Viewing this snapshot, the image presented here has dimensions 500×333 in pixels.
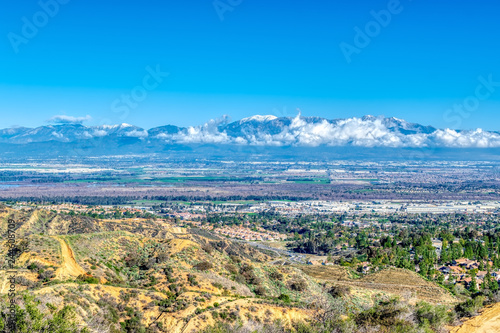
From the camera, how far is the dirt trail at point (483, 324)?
32188 mm

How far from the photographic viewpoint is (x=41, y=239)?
140 feet

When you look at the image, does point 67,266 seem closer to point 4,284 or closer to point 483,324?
point 4,284

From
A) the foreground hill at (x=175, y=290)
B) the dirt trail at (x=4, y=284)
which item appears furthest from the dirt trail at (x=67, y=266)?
the dirt trail at (x=4, y=284)

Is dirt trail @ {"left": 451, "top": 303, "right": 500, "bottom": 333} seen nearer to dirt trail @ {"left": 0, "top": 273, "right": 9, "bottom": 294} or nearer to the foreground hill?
the foreground hill

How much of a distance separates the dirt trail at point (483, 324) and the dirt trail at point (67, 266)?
87.3ft

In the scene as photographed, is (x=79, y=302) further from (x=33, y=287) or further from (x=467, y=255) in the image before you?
(x=467, y=255)

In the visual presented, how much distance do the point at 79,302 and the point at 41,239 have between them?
15247mm

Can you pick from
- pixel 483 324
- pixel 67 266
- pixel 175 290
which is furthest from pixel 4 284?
pixel 483 324

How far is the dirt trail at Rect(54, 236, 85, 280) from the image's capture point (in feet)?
120

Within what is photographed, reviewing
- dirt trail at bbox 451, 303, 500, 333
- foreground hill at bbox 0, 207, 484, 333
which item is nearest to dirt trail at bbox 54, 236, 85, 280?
foreground hill at bbox 0, 207, 484, 333

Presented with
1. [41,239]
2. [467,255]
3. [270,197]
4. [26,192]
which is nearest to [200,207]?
[270,197]

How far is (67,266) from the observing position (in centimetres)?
3812

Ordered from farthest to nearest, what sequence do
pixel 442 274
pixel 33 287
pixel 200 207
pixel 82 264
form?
pixel 200 207, pixel 442 274, pixel 82 264, pixel 33 287

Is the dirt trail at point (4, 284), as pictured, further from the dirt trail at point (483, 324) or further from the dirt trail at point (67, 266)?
the dirt trail at point (483, 324)
